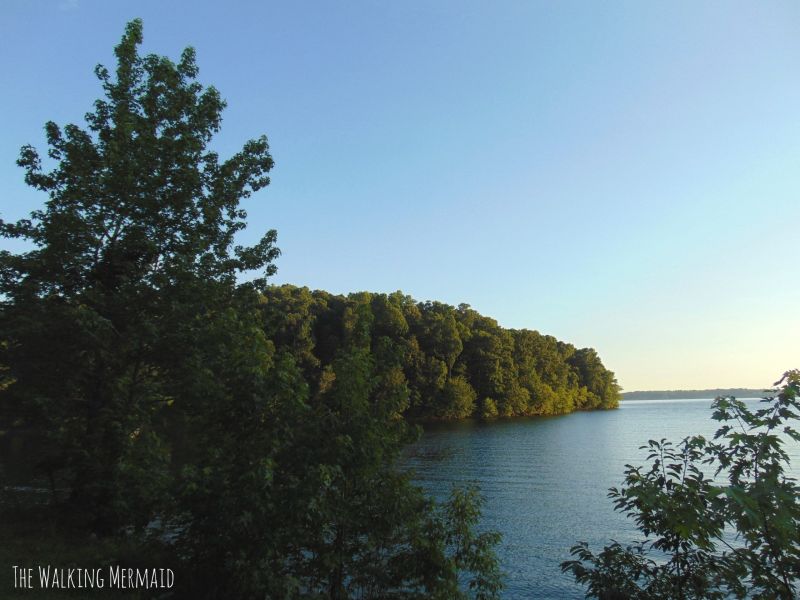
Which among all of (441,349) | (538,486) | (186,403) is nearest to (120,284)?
(186,403)

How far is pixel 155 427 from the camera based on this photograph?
12.4m

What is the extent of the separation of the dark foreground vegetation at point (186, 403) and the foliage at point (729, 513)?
9.24ft

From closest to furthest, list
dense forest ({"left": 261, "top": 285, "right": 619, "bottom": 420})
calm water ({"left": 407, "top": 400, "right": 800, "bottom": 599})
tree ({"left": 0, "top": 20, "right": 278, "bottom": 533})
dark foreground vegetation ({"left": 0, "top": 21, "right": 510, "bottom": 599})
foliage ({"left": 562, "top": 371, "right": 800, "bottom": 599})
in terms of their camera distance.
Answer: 1. foliage ({"left": 562, "top": 371, "right": 800, "bottom": 599})
2. dark foreground vegetation ({"left": 0, "top": 21, "right": 510, "bottom": 599})
3. tree ({"left": 0, "top": 20, "right": 278, "bottom": 533})
4. calm water ({"left": 407, "top": 400, "right": 800, "bottom": 599})
5. dense forest ({"left": 261, "top": 285, "right": 619, "bottom": 420})

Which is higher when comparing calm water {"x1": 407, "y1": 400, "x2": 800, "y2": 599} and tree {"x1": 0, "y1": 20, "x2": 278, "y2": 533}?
tree {"x1": 0, "y1": 20, "x2": 278, "y2": 533}

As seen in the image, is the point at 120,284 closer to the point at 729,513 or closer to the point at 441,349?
the point at 729,513

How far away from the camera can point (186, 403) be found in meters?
8.82

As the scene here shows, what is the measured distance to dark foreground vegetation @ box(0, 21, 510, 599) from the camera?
24.6ft

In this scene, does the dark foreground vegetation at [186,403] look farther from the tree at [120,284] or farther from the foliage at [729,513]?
the foliage at [729,513]

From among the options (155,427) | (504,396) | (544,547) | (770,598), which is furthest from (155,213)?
(504,396)

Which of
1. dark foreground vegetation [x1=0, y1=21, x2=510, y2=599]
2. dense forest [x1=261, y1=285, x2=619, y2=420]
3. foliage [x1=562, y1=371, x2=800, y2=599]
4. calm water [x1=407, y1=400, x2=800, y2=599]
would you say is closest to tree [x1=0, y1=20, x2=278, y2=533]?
dark foreground vegetation [x1=0, y1=21, x2=510, y2=599]

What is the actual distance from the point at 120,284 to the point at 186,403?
4738mm

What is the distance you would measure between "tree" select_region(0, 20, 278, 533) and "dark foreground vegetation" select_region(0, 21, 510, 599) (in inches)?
1.8

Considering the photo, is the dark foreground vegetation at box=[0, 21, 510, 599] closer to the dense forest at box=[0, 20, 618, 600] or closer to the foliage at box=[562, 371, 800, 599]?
the dense forest at box=[0, 20, 618, 600]

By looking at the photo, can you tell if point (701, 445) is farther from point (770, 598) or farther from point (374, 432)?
point (374, 432)
